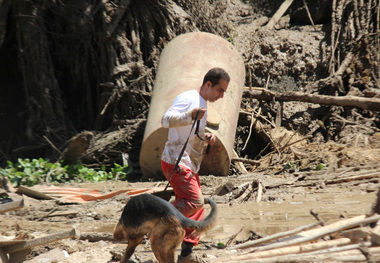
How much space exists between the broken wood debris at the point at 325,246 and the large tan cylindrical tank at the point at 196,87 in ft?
12.9

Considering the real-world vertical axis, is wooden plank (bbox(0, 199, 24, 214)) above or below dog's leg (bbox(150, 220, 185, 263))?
above

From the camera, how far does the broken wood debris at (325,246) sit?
327cm

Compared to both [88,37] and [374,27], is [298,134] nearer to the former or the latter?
[374,27]

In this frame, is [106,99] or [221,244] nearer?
[221,244]

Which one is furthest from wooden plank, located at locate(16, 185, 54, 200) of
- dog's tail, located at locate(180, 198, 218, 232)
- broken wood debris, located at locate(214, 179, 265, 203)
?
dog's tail, located at locate(180, 198, 218, 232)

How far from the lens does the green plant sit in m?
8.45

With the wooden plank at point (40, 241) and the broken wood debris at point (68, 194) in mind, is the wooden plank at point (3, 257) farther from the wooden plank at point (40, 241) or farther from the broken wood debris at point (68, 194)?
the broken wood debris at point (68, 194)

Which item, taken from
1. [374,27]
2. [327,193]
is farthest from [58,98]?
[374,27]

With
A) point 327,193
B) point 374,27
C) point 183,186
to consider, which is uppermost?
point 374,27

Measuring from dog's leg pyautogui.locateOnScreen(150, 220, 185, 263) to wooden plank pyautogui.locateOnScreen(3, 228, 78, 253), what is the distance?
67 cm

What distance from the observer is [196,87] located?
26.1 ft

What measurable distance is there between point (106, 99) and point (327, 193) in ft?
16.6

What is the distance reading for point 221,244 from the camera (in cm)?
480

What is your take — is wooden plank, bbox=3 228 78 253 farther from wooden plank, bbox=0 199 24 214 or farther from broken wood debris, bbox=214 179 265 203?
broken wood debris, bbox=214 179 265 203
